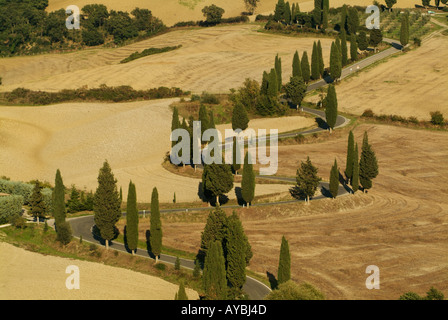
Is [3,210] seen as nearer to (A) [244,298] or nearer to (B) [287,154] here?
(A) [244,298]

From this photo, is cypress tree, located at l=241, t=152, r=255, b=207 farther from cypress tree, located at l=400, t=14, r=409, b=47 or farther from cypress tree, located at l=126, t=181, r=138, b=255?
cypress tree, located at l=400, t=14, r=409, b=47

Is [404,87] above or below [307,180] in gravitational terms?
above

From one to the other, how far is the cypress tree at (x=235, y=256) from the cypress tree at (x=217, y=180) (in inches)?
658

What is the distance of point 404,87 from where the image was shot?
12269 cm

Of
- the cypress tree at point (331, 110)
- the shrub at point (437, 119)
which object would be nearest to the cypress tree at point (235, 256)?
the cypress tree at point (331, 110)

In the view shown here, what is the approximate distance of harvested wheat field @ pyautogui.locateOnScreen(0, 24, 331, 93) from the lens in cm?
12850

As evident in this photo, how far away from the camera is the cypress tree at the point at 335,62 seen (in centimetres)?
12338

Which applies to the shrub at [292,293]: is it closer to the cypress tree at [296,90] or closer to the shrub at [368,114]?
the shrub at [368,114]

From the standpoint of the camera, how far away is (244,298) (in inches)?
2242

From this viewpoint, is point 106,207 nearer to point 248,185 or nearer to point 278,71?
point 248,185

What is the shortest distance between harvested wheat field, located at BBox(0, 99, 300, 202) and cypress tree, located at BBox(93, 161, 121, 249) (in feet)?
43.1

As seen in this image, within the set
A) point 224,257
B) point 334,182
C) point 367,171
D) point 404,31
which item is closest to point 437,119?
point 367,171

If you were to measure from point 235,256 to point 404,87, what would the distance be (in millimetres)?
73076
